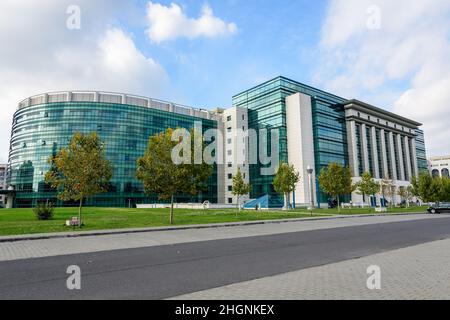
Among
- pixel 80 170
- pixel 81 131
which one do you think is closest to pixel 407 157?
pixel 81 131

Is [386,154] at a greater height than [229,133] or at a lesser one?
lesser

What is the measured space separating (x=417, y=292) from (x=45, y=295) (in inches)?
279

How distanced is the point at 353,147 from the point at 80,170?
68078 mm

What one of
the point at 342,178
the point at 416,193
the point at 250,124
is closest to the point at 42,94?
the point at 250,124

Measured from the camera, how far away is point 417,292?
5.46 meters

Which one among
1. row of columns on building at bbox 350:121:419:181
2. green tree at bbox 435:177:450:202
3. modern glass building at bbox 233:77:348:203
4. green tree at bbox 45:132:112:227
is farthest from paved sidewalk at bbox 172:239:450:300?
row of columns on building at bbox 350:121:419:181

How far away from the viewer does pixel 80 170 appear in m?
19.5

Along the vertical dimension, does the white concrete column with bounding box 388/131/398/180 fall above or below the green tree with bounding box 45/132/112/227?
above

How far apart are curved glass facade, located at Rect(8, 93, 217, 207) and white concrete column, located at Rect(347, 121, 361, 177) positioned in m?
42.7

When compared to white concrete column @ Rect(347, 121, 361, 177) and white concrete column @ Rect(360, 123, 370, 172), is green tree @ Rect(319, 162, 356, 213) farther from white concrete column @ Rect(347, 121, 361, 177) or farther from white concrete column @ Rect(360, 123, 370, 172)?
white concrete column @ Rect(360, 123, 370, 172)

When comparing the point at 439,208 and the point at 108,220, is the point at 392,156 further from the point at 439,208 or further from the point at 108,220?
the point at 108,220

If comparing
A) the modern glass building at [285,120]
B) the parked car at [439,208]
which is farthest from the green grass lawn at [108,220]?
the modern glass building at [285,120]

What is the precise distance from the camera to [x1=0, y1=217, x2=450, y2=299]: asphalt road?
228 inches
